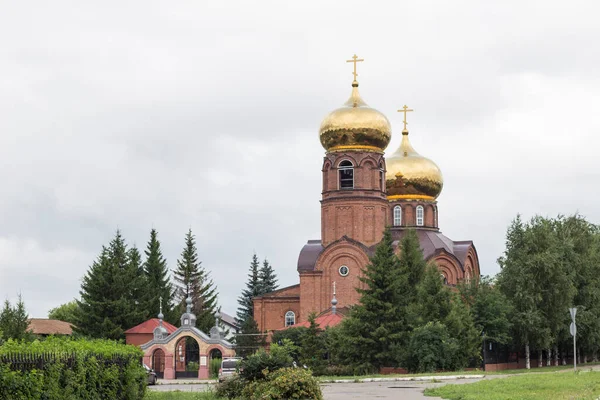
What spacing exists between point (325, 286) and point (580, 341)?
1495 centimetres

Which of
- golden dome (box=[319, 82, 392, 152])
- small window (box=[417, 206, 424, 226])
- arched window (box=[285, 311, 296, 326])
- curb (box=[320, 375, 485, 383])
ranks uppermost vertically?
golden dome (box=[319, 82, 392, 152])

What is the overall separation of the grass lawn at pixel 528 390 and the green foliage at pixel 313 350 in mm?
16497

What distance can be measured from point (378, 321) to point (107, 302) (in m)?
19.1

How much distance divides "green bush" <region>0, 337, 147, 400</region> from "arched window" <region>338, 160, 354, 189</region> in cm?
3611

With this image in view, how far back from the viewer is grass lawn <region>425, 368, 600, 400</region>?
65.2 feet

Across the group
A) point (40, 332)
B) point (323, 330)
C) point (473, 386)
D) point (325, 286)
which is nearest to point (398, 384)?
point (473, 386)

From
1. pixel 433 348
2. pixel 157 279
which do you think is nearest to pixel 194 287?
pixel 157 279

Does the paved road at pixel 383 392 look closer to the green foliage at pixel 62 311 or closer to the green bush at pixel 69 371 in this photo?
the green bush at pixel 69 371

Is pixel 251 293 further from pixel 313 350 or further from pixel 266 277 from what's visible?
pixel 313 350

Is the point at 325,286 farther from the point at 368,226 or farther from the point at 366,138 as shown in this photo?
the point at 366,138

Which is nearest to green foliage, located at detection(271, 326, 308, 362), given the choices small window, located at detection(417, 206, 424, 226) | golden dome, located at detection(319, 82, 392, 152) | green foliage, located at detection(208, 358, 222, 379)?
green foliage, located at detection(208, 358, 222, 379)

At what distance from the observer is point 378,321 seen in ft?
137

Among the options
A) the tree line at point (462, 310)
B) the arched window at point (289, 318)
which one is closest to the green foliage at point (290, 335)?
the tree line at point (462, 310)

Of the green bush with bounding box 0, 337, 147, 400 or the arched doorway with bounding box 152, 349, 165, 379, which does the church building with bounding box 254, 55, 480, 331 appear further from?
the green bush with bounding box 0, 337, 147, 400
